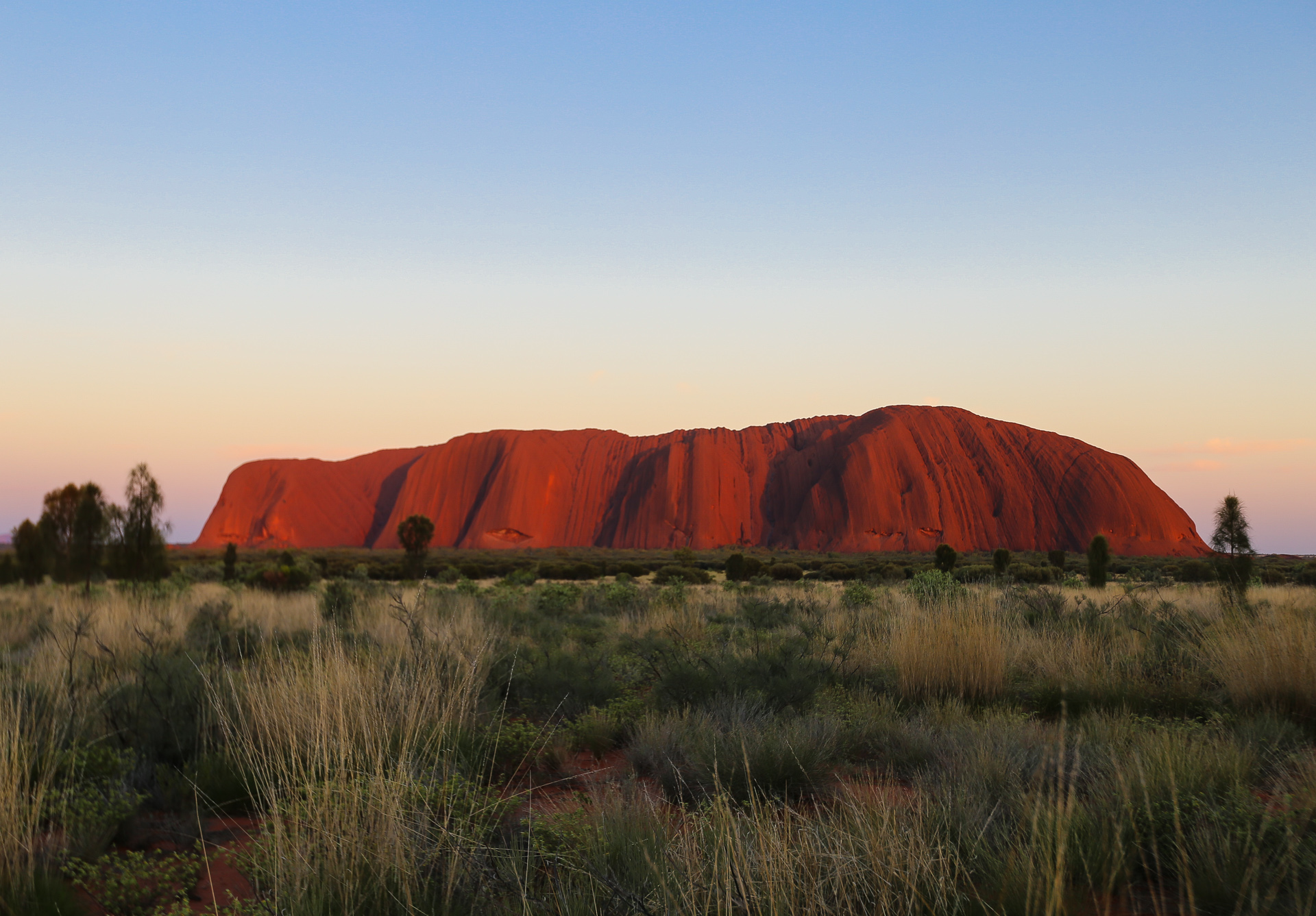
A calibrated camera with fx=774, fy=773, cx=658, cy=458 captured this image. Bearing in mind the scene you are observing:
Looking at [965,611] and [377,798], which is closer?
[377,798]

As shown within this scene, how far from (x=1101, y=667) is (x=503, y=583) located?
19835mm

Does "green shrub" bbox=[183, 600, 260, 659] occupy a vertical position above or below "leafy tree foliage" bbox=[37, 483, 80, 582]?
below

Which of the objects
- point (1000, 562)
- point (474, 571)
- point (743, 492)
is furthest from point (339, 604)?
point (743, 492)

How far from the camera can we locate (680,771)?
15.1ft

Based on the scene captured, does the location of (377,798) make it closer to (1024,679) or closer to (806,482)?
(1024,679)

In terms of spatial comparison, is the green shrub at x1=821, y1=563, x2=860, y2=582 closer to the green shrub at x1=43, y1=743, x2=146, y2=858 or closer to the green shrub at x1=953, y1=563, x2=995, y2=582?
the green shrub at x1=953, y1=563, x2=995, y2=582

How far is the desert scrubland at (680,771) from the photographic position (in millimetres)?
2791

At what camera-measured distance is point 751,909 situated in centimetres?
271

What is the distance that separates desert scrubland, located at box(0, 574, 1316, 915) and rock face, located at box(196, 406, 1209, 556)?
217ft

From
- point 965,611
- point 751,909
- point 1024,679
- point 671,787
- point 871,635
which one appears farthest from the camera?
point 871,635

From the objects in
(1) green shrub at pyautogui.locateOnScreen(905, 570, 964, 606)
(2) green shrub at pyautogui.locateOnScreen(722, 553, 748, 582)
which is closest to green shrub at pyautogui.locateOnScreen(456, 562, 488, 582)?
(2) green shrub at pyautogui.locateOnScreen(722, 553, 748, 582)

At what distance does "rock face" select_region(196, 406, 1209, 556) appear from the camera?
2874 inches

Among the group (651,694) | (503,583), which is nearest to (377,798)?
(651,694)

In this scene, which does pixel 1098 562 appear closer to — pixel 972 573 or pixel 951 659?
pixel 972 573
